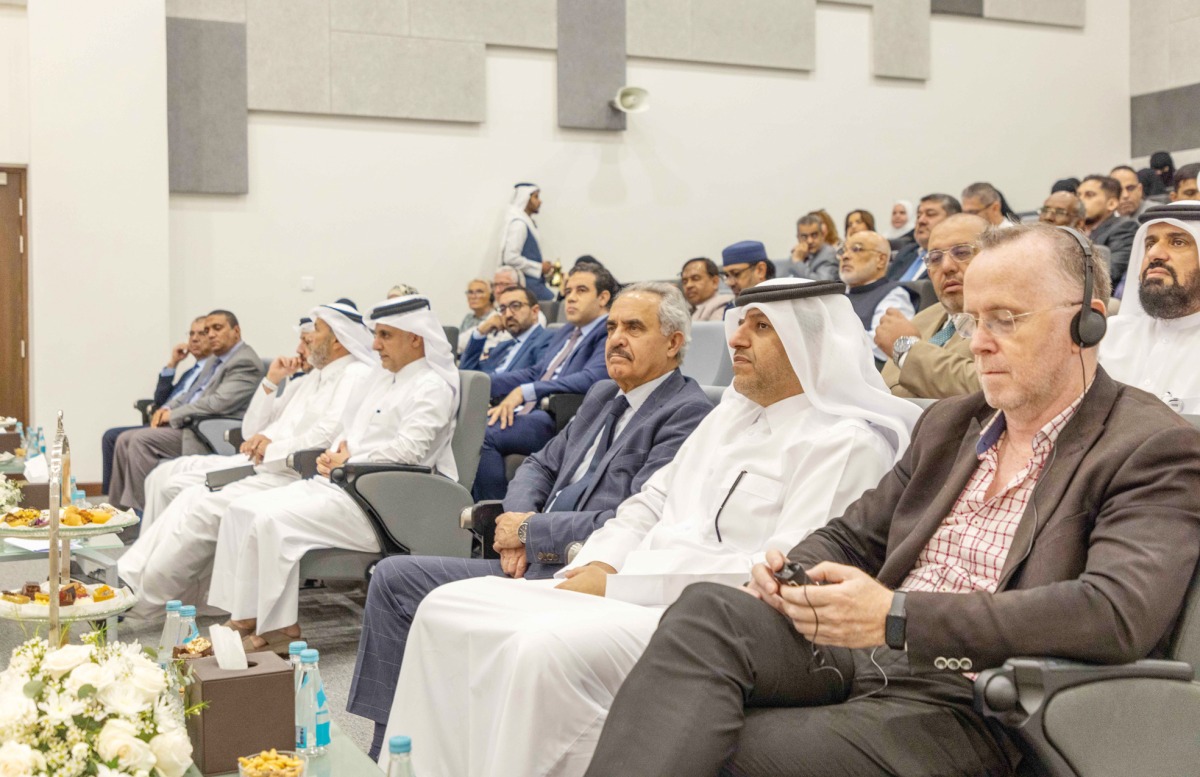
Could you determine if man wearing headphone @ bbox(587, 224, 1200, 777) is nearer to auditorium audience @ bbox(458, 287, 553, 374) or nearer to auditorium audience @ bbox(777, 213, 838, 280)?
auditorium audience @ bbox(458, 287, 553, 374)

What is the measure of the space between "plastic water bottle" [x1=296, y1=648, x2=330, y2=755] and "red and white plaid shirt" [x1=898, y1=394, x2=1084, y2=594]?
3.37 ft

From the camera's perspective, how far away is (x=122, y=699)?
1.60 meters

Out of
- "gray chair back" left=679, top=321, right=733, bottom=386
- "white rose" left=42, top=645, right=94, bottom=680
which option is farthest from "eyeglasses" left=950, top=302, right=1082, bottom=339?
"gray chair back" left=679, top=321, right=733, bottom=386

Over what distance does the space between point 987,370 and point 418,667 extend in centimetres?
132

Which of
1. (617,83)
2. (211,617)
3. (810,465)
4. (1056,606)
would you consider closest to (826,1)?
(617,83)

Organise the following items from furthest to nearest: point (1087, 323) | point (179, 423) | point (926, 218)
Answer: point (179, 423), point (926, 218), point (1087, 323)

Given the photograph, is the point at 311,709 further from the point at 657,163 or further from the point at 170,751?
the point at 657,163

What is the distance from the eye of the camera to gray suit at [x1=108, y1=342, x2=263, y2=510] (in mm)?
6363

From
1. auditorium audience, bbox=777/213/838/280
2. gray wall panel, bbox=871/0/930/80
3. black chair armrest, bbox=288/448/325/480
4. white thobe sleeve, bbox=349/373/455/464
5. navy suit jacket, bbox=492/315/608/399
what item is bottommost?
black chair armrest, bbox=288/448/325/480

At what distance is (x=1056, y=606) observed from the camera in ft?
5.31

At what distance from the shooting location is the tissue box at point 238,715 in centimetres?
190

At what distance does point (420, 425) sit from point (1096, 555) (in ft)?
9.51

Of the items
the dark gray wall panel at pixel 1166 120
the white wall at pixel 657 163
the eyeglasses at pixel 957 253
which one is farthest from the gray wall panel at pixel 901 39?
the eyeglasses at pixel 957 253

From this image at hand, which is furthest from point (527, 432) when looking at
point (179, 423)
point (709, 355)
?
point (179, 423)
